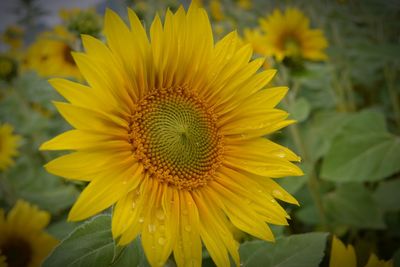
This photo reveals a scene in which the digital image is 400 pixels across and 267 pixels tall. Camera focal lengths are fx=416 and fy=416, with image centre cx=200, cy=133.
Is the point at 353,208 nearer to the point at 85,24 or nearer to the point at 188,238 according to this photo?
the point at 188,238

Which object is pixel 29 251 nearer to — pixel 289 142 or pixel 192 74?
pixel 192 74

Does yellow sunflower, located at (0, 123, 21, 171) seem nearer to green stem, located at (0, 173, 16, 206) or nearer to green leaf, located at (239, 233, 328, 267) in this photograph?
green stem, located at (0, 173, 16, 206)

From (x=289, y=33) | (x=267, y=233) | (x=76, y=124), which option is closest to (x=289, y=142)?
(x=289, y=33)

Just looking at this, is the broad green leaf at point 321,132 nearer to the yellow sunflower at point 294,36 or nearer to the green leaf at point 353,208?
the green leaf at point 353,208

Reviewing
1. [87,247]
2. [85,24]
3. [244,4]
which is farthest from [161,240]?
[244,4]

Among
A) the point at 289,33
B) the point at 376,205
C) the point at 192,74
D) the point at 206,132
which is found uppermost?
the point at 289,33

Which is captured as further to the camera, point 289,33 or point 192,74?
point 289,33

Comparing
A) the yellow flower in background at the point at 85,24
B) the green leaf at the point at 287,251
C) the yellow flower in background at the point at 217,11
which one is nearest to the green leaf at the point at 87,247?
the green leaf at the point at 287,251

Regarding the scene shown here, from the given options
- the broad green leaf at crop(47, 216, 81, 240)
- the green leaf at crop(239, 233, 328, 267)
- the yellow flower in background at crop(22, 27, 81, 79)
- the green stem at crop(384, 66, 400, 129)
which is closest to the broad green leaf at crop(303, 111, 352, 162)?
the green stem at crop(384, 66, 400, 129)
